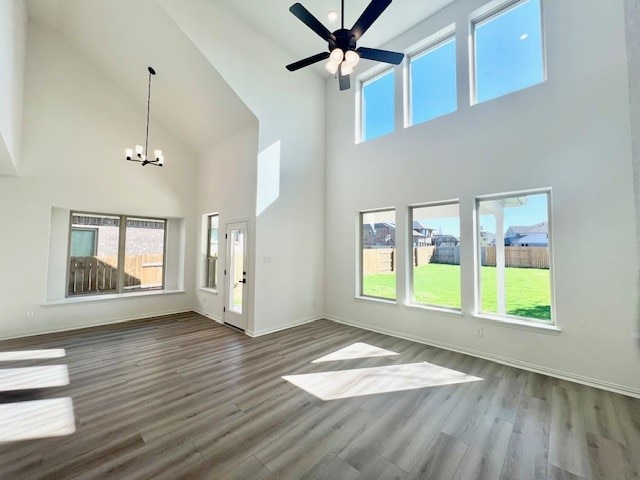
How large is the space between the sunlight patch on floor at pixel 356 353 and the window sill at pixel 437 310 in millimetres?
936

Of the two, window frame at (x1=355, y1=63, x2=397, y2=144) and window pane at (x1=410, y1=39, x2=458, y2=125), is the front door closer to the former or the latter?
window frame at (x1=355, y1=63, x2=397, y2=144)

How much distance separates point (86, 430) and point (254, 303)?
8.77 feet

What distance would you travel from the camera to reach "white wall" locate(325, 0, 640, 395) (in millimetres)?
2936

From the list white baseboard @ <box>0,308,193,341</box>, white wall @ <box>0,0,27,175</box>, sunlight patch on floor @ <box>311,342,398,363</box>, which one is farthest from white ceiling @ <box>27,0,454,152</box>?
sunlight patch on floor @ <box>311,342,398,363</box>

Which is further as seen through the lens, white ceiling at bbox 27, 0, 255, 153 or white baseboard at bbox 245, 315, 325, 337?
white baseboard at bbox 245, 315, 325, 337

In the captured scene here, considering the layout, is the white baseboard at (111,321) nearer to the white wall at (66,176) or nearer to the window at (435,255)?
the white wall at (66,176)

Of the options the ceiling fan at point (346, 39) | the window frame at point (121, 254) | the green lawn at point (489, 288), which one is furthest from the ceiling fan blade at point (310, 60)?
the window frame at point (121, 254)

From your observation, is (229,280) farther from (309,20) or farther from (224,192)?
(309,20)

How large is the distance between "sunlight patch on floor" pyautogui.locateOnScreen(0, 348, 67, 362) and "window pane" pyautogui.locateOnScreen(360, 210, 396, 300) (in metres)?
5.02

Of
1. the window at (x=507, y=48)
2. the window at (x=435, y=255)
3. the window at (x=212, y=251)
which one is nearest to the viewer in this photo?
the window at (x=507, y=48)

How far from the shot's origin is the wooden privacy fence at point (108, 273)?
546 centimetres

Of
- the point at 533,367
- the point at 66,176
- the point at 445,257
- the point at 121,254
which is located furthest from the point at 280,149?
the point at 533,367

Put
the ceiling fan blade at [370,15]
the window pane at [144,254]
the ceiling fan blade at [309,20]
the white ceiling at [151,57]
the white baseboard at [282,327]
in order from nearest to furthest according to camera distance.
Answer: the ceiling fan blade at [370,15] → the ceiling fan blade at [309,20] → the white ceiling at [151,57] → the white baseboard at [282,327] → the window pane at [144,254]

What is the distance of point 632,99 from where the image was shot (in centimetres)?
113
